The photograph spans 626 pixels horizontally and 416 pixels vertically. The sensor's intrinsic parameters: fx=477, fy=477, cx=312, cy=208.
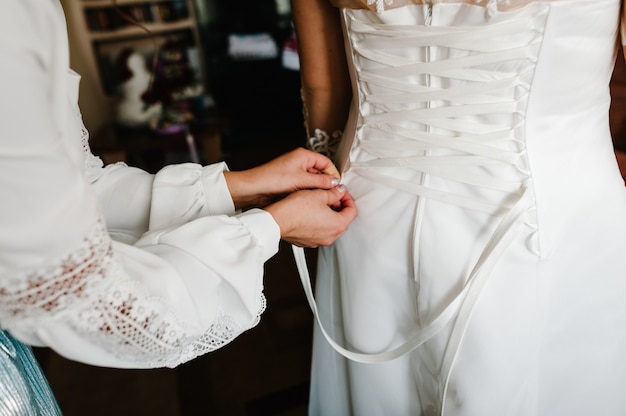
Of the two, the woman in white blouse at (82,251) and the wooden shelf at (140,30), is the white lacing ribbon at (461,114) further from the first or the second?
the wooden shelf at (140,30)

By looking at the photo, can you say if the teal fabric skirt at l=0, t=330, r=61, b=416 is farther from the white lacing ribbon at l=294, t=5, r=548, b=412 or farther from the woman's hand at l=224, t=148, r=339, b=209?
the white lacing ribbon at l=294, t=5, r=548, b=412

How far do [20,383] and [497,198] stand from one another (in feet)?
2.47

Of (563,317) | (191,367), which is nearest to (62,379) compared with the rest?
(191,367)

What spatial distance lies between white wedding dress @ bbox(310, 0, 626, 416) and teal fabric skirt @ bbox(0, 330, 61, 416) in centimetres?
52

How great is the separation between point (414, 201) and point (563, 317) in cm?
30

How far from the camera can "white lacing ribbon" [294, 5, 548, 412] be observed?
26.8 inches

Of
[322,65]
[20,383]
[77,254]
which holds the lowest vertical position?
[20,383]

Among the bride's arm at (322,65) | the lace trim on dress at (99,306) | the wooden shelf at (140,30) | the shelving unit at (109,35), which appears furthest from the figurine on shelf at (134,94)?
the lace trim on dress at (99,306)

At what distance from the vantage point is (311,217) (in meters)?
0.82

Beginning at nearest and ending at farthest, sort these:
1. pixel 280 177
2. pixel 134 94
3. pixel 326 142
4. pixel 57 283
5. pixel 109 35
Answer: pixel 57 283 → pixel 280 177 → pixel 326 142 → pixel 134 94 → pixel 109 35

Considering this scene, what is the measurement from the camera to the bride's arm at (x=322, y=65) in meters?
0.93

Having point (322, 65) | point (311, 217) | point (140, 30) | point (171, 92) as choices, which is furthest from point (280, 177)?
point (140, 30)

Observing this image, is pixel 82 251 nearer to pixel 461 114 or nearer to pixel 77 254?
pixel 77 254

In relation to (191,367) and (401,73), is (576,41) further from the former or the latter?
(191,367)
